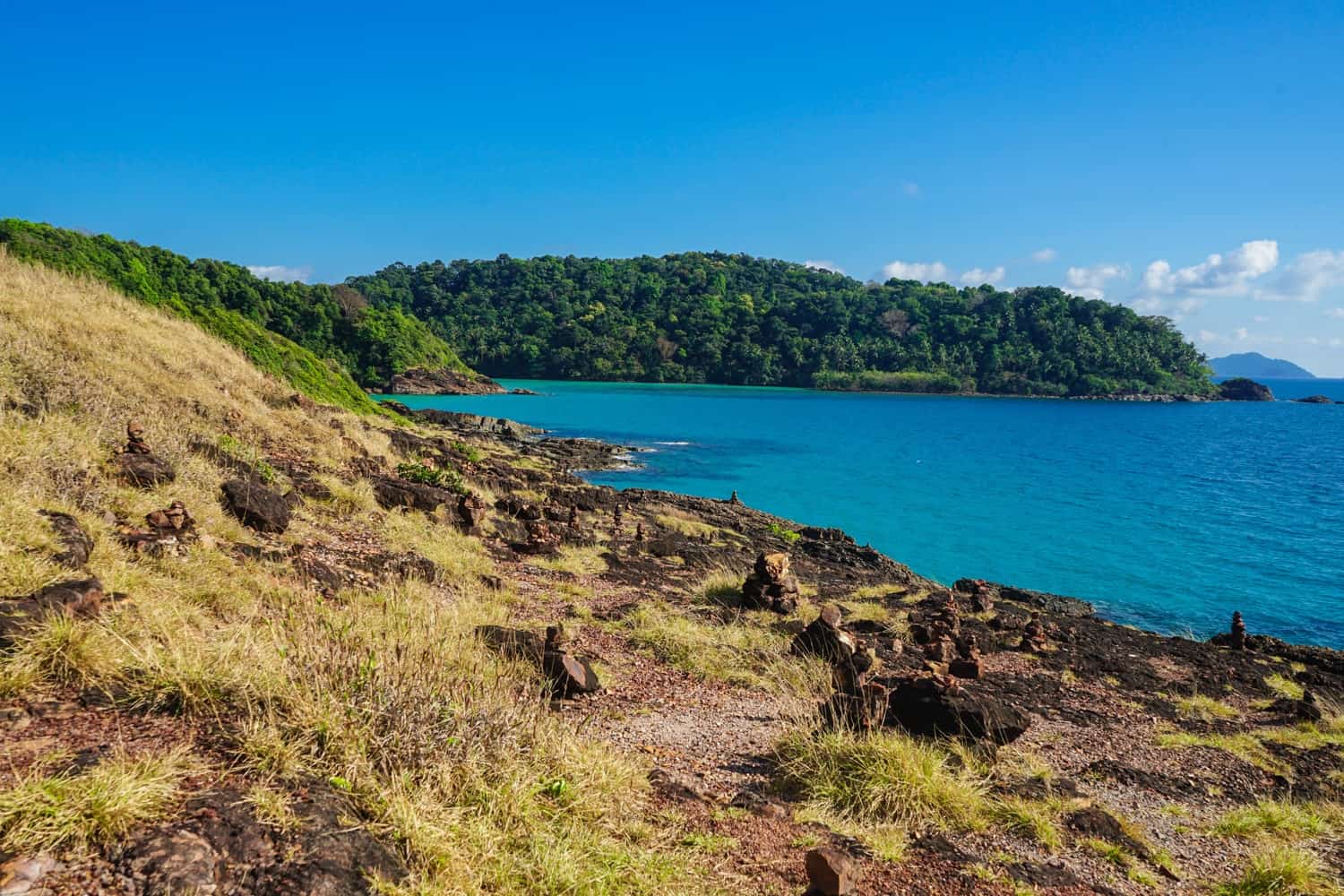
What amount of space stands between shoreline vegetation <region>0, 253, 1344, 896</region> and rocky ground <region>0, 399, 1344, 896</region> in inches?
1.3

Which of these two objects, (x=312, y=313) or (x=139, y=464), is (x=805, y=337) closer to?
(x=312, y=313)

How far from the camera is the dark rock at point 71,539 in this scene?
603 centimetres

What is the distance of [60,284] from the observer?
16.5m

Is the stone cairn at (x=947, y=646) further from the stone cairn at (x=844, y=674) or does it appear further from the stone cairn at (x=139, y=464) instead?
the stone cairn at (x=139, y=464)

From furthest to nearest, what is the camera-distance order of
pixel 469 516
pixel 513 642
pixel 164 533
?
pixel 469 516 → pixel 164 533 → pixel 513 642

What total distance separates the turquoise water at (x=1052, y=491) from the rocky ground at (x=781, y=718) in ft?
26.4

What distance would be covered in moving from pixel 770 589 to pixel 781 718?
5280 millimetres

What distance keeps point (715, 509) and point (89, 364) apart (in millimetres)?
18253

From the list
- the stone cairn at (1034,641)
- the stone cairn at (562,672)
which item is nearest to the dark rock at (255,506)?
the stone cairn at (562,672)

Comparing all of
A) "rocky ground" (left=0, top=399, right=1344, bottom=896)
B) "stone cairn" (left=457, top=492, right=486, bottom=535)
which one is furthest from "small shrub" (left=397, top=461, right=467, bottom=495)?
"stone cairn" (left=457, top=492, right=486, bottom=535)

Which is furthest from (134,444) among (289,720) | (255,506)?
(289,720)

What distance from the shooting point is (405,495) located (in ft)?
46.6

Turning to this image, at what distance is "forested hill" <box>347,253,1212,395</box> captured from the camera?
139 metres

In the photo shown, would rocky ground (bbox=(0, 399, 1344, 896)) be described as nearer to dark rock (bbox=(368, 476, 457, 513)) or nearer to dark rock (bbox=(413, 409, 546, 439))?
dark rock (bbox=(368, 476, 457, 513))
